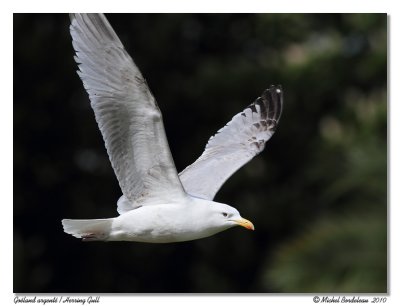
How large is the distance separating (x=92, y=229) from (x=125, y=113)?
1.42 ft

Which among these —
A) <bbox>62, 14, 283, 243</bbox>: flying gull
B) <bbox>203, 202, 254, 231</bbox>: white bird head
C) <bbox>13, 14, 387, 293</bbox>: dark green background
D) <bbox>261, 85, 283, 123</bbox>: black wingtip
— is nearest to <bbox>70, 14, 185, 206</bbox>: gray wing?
<bbox>62, 14, 283, 243</bbox>: flying gull

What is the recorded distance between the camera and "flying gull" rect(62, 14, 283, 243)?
3.87m

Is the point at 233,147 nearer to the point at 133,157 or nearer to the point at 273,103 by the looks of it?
the point at 273,103

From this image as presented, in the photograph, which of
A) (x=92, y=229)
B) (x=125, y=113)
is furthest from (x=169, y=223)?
(x=125, y=113)

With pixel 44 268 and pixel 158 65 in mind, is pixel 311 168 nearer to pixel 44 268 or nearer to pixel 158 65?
pixel 158 65

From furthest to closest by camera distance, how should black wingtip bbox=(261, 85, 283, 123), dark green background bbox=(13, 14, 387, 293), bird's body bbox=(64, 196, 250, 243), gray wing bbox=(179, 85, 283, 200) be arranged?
dark green background bbox=(13, 14, 387, 293) < black wingtip bbox=(261, 85, 283, 123) < gray wing bbox=(179, 85, 283, 200) < bird's body bbox=(64, 196, 250, 243)

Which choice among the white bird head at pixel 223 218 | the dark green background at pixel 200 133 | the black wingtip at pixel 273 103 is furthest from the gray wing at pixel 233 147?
the dark green background at pixel 200 133

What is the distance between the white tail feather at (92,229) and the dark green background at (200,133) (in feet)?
14.2

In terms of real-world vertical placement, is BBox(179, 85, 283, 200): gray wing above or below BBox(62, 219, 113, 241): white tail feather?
above

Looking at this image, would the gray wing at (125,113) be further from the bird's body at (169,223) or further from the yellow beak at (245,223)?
the yellow beak at (245,223)

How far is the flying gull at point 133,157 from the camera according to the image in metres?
3.87

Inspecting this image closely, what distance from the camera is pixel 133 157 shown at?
3.96 metres

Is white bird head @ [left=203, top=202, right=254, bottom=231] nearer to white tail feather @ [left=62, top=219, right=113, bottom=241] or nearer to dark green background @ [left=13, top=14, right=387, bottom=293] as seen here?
white tail feather @ [left=62, top=219, right=113, bottom=241]
